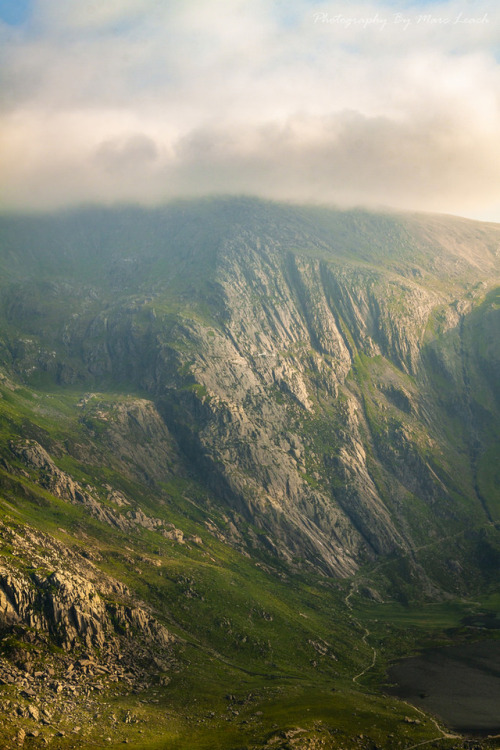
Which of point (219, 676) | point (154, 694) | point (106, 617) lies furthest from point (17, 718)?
point (219, 676)

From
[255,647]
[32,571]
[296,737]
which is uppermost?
[32,571]

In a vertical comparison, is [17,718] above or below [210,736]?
above

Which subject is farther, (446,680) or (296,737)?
(446,680)

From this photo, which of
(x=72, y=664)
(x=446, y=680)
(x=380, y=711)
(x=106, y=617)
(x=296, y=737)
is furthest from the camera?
(x=446, y=680)

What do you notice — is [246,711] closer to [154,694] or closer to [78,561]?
[154,694]

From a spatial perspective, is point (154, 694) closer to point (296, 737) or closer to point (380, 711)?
point (296, 737)

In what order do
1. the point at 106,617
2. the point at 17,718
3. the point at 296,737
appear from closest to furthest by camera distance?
the point at 17,718
the point at 296,737
the point at 106,617

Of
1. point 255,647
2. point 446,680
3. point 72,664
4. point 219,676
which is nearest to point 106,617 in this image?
point 72,664
